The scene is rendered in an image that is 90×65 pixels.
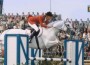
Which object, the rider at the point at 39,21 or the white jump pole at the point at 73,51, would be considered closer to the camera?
the rider at the point at 39,21

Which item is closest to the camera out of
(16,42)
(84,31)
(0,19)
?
(16,42)

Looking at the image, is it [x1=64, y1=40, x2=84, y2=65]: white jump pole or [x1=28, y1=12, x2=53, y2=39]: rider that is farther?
[x1=64, y1=40, x2=84, y2=65]: white jump pole

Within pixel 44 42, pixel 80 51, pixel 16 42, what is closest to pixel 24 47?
pixel 16 42

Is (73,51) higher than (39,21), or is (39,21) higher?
(39,21)

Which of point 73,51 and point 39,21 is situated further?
point 73,51

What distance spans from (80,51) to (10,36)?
2.76 metres

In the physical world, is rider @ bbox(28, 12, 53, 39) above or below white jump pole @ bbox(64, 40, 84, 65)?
above

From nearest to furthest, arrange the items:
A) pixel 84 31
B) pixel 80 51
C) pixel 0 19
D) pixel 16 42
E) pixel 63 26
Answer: pixel 16 42, pixel 63 26, pixel 80 51, pixel 84 31, pixel 0 19

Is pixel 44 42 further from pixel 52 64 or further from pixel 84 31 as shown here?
pixel 84 31

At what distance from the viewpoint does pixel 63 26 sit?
10.3 meters

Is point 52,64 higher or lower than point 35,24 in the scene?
lower

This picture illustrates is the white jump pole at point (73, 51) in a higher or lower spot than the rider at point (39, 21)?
lower

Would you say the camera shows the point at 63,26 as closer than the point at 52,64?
Yes

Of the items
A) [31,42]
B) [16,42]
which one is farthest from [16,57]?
[31,42]
